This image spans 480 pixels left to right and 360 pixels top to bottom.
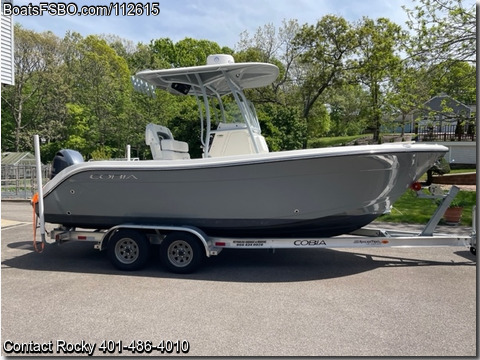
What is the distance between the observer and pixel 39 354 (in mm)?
3078

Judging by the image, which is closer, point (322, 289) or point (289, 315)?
point (289, 315)

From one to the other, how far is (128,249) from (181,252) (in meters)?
0.81

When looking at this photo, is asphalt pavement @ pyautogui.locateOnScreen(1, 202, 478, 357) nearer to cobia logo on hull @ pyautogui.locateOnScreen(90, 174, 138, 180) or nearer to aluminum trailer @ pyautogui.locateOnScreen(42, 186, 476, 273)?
aluminum trailer @ pyautogui.locateOnScreen(42, 186, 476, 273)

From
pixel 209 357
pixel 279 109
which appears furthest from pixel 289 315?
pixel 279 109

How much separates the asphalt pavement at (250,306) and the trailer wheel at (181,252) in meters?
0.15

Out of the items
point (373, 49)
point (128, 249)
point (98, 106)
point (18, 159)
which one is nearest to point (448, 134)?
point (373, 49)

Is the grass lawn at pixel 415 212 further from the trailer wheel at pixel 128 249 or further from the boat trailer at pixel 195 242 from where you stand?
the trailer wheel at pixel 128 249

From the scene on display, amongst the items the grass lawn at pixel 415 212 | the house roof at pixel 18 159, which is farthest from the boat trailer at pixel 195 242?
the house roof at pixel 18 159

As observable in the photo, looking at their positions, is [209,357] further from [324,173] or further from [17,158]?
[17,158]

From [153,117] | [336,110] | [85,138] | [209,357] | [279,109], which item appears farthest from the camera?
[336,110]

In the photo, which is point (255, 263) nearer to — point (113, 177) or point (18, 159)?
point (113, 177)

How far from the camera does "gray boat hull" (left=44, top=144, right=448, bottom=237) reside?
4754 mm

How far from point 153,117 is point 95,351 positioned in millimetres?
22180

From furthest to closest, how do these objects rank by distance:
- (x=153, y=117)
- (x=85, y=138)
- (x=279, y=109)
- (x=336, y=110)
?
(x=336, y=110)
(x=85, y=138)
(x=153, y=117)
(x=279, y=109)
